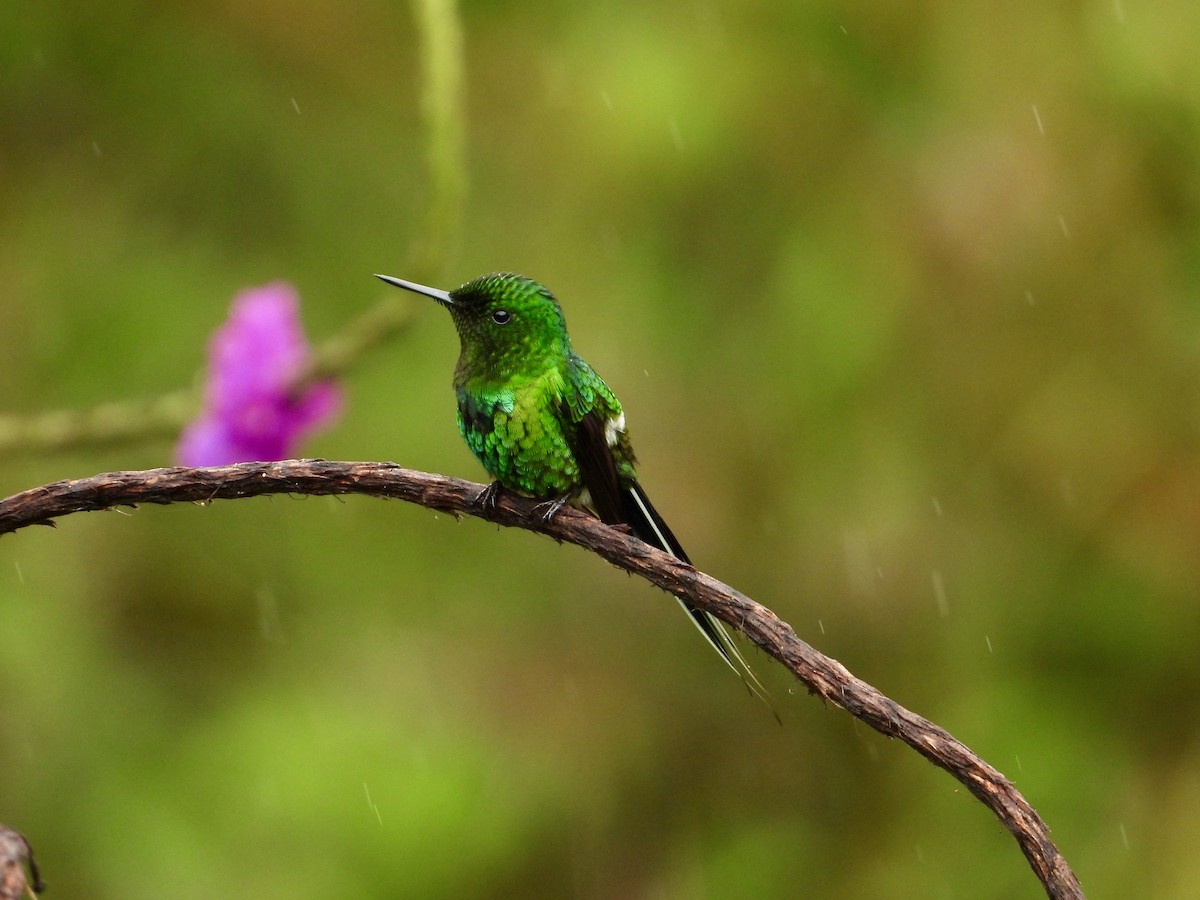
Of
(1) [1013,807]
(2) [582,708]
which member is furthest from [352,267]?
(1) [1013,807]

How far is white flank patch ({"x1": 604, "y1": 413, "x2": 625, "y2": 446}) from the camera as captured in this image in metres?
1.77

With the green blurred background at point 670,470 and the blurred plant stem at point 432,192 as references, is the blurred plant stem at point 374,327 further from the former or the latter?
the green blurred background at point 670,470

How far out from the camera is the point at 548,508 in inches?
61.0

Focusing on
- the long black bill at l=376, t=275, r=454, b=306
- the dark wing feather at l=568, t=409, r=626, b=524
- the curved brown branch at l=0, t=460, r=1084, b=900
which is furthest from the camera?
the dark wing feather at l=568, t=409, r=626, b=524

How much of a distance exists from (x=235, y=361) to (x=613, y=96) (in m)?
1.92

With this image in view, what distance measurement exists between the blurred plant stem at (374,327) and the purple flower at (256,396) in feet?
0.13

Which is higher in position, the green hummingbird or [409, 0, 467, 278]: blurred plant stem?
[409, 0, 467, 278]: blurred plant stem

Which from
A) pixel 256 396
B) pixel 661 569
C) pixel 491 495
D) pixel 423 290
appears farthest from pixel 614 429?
pixel 661 569

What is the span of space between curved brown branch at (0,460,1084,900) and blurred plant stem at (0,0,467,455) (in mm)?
603

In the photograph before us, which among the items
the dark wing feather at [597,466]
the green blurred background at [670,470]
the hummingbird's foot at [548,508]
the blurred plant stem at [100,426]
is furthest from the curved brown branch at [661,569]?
the green blurred background at [670,470]

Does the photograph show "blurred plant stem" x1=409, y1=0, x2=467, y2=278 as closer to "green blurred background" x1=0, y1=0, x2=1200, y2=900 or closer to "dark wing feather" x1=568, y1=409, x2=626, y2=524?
"dark wing feather" x1=568, y1=409, x2=626, y2=524

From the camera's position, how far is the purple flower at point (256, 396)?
1.85m

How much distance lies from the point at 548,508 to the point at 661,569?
1.45 ft

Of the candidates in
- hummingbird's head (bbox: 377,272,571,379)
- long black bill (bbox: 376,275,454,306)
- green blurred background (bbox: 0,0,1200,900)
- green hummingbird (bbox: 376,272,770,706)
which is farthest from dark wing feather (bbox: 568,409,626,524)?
green blurred background (bbox: 0,0,1200,900)
